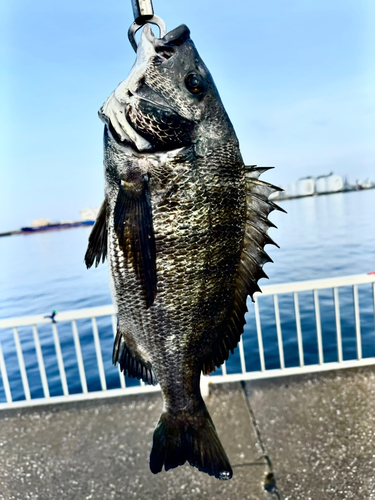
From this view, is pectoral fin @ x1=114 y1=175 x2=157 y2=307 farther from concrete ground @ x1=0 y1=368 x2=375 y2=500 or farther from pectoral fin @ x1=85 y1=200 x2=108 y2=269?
concrete ground @ x1=0 y1=368 x2=375 y2=500

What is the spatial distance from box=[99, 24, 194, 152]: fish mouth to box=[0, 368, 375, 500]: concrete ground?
2212mm

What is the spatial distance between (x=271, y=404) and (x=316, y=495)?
0.91m

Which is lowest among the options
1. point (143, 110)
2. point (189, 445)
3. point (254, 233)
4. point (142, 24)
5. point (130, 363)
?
point (189, 445)

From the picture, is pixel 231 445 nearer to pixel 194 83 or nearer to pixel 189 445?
pixel 189 445

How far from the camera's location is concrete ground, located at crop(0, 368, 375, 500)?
7.36ft

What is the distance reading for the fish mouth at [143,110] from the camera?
0.87 meters

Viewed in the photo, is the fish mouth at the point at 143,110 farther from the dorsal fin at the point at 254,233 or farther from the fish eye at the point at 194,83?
the dorsal fin at the point at 254,233

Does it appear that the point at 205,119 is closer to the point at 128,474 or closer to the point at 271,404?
the point at 128,474

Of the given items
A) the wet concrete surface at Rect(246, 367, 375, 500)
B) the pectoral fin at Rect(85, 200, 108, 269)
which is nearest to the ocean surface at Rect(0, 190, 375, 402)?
the pectoral fin at Rect(85, 200, 108, 269)

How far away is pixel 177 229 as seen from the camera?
0.88 metres

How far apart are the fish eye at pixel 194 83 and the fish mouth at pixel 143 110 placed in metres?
0.07

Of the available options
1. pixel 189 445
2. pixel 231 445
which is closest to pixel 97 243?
pixel 189 445

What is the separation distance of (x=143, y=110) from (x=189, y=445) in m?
0.93

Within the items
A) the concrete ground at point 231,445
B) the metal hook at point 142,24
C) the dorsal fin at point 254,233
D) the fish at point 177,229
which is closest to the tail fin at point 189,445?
the fish at point 177,229
